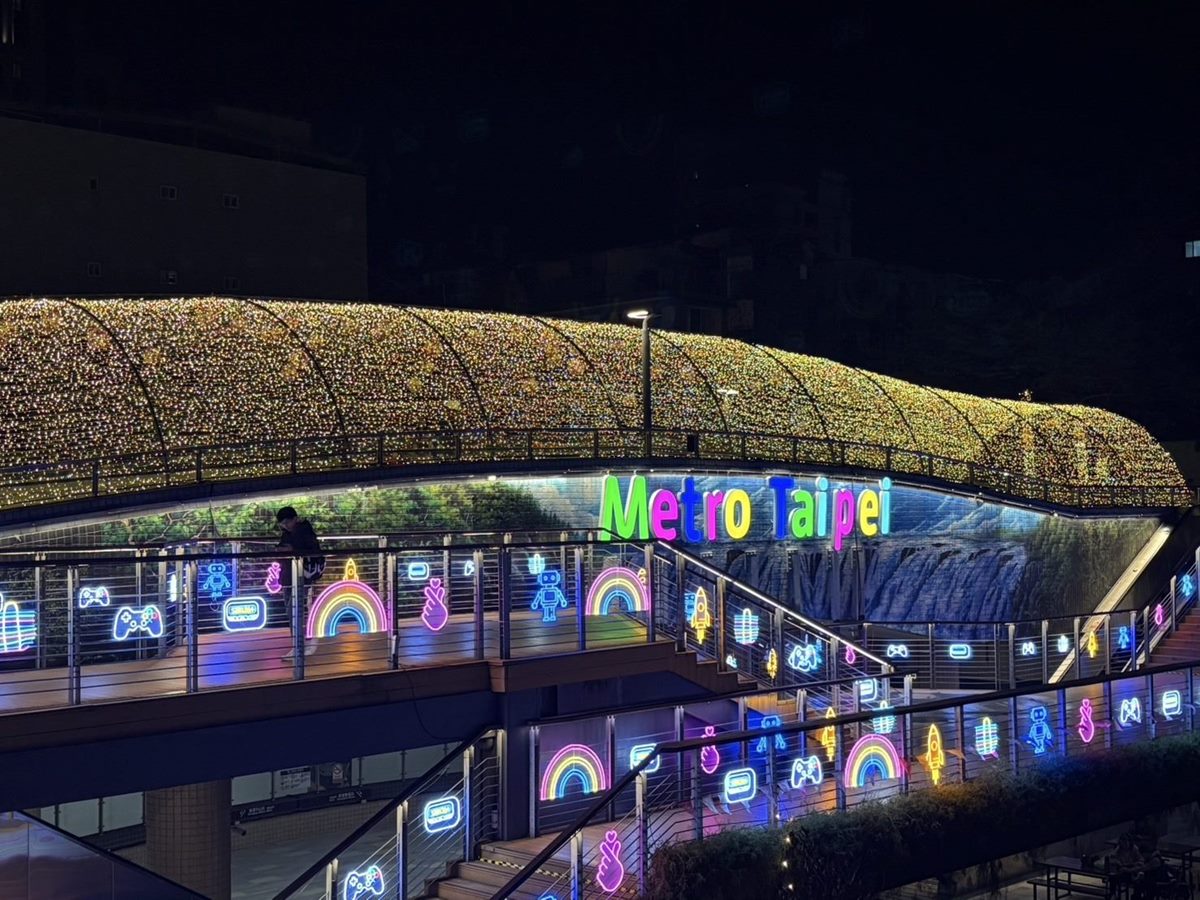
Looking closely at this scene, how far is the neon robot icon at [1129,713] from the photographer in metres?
19.7

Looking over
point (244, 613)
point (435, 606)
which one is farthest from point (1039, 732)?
point (244, 613)

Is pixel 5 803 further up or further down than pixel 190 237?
further down

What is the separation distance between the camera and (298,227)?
4031 centimetres

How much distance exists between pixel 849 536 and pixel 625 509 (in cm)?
637

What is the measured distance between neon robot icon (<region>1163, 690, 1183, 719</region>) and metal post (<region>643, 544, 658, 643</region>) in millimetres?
9558

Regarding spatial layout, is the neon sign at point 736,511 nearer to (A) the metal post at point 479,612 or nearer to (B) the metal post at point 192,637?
(A) the metal post at point 479,612

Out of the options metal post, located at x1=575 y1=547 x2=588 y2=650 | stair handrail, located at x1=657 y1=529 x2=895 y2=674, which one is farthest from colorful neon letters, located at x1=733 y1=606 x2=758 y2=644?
metal post, located at x1=575 y1=547 x2=588 y2=650

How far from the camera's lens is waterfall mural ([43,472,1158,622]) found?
22891 mm

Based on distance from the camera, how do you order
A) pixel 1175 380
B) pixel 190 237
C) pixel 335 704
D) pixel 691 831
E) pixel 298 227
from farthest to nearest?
pixel 1175 380
pixel 298 227
pixel 190 237
pixel 691 831
pixel 335 704

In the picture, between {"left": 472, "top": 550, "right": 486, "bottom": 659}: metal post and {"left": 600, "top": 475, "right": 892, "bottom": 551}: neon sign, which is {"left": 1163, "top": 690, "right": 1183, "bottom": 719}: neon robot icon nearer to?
{"left": 600, "top": 475, "right": 892, "bottom": 551}: neon sign

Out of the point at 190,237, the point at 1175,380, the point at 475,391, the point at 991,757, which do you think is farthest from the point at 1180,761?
the point at 1175,380

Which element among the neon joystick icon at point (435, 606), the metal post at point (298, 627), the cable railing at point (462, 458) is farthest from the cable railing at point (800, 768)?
the cable railing at point (462, 458)

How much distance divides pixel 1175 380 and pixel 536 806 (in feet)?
173

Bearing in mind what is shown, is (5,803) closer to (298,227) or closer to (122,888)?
(122,888)
